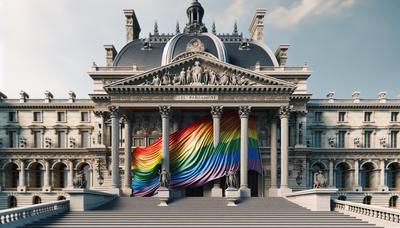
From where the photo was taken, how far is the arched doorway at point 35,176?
45062 millimetres

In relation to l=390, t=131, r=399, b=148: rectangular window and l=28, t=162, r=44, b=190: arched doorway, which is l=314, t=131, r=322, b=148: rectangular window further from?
l=28, t=162, r=44, b=190: arched doorway

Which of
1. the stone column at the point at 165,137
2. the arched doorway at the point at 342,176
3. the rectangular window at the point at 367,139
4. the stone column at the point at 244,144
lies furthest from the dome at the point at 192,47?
the rectangular window at the point at 367,139

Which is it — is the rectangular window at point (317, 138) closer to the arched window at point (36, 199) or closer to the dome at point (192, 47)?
the dome at point (192, 47)

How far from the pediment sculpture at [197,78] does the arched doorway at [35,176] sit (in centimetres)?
2562

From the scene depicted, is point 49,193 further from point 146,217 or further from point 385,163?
point 385,163

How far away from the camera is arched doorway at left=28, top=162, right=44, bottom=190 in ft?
148

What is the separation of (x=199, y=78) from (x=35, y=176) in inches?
1270

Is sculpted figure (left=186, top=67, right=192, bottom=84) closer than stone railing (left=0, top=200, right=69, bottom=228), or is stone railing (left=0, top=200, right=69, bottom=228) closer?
stone railing (left=0, top=200, right=69, bottom=228)

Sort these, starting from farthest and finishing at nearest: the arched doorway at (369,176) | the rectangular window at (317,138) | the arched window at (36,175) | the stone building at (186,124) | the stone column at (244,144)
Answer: the arched window at (36,175) → the rectangular window at (317,138) → the arched doorway at (369,176) → the stone building at (186,124) → the stone column at (244,144)

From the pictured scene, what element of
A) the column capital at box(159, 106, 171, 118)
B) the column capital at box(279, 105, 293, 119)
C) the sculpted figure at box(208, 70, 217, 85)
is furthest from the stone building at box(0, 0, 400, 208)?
the sculpted figure at box(208, 70, 217, 85)

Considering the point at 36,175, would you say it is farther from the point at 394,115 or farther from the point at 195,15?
the point at 394,115

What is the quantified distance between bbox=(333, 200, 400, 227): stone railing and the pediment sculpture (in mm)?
16387

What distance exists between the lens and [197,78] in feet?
110

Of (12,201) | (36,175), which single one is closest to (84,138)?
(36,175)
